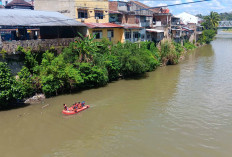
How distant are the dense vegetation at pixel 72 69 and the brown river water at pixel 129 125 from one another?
4.41 ft

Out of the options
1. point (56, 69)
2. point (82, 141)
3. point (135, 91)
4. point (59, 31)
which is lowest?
point (82, 141)

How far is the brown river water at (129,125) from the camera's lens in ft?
42.2

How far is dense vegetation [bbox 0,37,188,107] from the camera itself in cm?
1791

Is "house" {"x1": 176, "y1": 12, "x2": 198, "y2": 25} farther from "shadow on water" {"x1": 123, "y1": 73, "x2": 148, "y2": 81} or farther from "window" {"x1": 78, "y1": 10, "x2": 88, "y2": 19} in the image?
"window" {"x1": 78, "y1": 10, "x2": 88, "y2": 19}

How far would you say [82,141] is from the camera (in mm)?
13891

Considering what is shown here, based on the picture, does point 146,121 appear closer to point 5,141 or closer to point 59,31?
point 5,141

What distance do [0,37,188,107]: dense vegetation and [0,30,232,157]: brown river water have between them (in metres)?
1.34

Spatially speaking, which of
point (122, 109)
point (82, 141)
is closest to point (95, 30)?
point (122, 109)

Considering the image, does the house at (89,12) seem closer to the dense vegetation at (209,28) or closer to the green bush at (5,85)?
the green bush at (5,85)

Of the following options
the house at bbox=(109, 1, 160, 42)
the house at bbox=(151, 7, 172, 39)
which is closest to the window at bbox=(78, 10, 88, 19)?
the house at bbox=(109, 1, 160, 42)

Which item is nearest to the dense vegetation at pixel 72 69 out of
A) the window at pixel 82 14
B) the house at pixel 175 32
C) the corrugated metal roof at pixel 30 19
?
the corrugated metal roof at pixel 30 19

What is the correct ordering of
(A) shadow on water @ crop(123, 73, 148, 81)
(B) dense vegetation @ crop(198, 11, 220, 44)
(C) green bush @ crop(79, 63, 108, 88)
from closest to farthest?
(C) green bush @ crop(79, 63, 108, 88), (A) shadow on water @ crop(123, 73, 148, 81), (B) dense vegetation @ crop(198, 11, 220, 44)

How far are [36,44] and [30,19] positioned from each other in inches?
134

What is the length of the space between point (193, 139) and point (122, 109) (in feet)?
22.2
